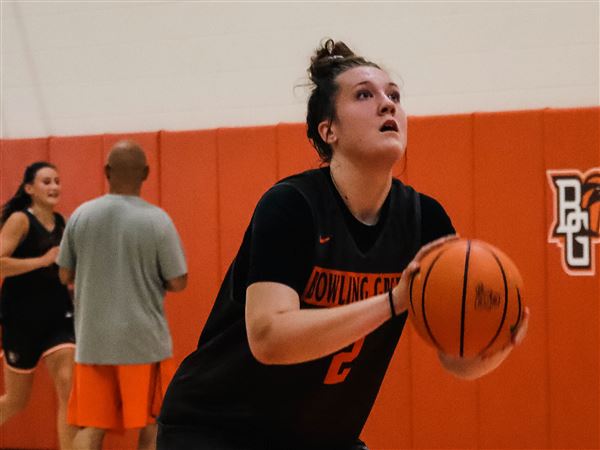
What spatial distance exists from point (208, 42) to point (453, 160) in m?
1.74

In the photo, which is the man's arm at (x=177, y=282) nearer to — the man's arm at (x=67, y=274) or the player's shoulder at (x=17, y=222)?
the man's arm at (x=67, y=274)

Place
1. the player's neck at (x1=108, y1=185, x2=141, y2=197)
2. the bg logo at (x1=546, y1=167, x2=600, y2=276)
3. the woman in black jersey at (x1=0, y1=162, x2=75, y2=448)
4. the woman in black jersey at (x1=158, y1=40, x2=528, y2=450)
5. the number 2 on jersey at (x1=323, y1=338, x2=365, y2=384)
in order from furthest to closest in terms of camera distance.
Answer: the woman in black jersey at (x1=0, y1=162, x2=75, y2=448) → the bg logo at (x1=546, y1=167, x2=600, y2=276) → the player's neck at (x1=108, y1=185, x2=141, y2=197) → the number 2 on jersey at (x1=323, y1=338, x2=365, y2=384) → the woman in black jersey at (x1=158, y1=40, x2=528, y2=450)

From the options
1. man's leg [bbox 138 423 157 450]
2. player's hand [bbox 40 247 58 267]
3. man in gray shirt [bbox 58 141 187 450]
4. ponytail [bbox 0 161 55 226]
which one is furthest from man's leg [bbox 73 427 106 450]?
ponytail [bbox 0 161 55 226]

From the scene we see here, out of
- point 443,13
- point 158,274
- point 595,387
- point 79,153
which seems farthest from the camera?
point 79,153

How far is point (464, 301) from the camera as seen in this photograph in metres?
1.96

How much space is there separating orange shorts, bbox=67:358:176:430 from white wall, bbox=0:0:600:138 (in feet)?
5.85

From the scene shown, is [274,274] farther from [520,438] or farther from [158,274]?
[520,438]

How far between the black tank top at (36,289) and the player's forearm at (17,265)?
6cm

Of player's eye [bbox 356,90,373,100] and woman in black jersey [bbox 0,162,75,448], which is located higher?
player's eye [bbox 356,90,373,100]

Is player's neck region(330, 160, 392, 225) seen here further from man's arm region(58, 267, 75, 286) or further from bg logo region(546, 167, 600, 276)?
bg logo region(546, 167, 600, 276)

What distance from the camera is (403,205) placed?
2.30m

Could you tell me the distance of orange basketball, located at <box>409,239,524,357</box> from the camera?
1945mm

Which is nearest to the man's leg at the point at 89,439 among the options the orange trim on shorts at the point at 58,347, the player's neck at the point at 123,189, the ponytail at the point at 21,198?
the orange trim on shorts at the point at 58,347

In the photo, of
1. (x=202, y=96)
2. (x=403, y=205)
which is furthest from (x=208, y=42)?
(x=403, y=205)
